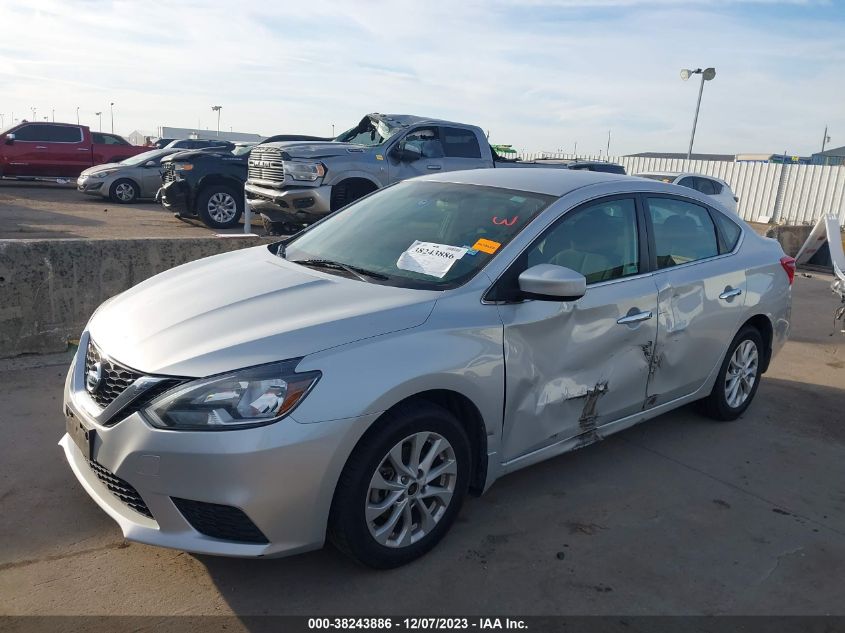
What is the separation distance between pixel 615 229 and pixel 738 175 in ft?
82.9

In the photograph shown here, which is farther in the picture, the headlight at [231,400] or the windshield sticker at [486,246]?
the windshield sticker at [486,246]

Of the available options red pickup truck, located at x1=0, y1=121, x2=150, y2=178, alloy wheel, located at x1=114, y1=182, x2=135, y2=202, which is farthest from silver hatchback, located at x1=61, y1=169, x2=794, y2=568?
red pickup truck, located at x1=0, y1=121, x2=150, y2=178

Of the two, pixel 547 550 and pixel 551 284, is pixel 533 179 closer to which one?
pixel 551 284

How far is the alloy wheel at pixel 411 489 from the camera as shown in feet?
9.44

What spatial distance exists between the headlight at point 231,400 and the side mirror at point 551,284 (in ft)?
3.66

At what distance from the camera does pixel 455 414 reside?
3.18m

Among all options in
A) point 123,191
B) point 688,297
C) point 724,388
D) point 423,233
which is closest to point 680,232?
point 688,297

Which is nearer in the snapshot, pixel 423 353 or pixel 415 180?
pixel 423 353

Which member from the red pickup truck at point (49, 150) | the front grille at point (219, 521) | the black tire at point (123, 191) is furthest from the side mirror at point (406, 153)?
the red pickup truck at point (49, 150)

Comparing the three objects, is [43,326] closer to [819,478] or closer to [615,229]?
[615,229]

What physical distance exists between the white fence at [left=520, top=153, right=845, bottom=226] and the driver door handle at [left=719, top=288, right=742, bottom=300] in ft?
65.4

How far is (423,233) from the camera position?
3.73 meters

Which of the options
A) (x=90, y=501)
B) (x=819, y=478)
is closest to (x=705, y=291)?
(x=819, y=478)

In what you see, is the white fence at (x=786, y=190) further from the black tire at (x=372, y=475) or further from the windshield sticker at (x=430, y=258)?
the black tire at (x=372, y=475)
